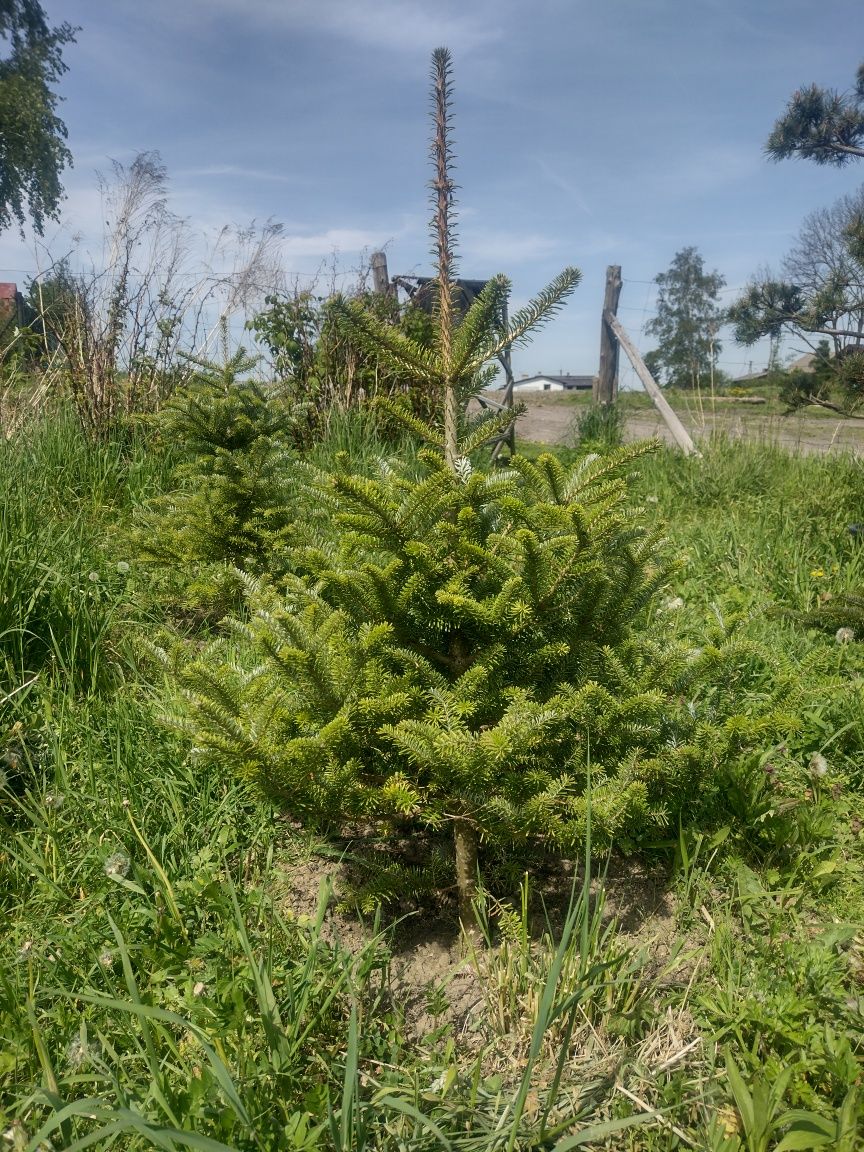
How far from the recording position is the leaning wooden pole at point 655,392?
26.0ft

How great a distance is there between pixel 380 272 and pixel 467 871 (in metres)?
7.90

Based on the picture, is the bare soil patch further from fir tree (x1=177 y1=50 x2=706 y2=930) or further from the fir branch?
the fir branch

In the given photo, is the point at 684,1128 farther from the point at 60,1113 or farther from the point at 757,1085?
the point at 60,1113

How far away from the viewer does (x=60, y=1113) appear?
1.16 meters

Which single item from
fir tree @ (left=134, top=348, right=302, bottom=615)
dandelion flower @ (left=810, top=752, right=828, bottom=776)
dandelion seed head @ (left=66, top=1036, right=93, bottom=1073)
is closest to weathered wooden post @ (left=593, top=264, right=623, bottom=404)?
fir tree @ (left=134, top=348, right=302, bottom=615)

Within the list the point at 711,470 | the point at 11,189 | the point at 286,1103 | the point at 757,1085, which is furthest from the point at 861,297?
the point at 11,189

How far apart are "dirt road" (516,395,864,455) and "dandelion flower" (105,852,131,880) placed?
2959 mm

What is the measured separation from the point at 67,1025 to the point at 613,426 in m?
8.50

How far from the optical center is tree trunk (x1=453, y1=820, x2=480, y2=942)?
1.88 metres

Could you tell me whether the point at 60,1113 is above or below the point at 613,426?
below

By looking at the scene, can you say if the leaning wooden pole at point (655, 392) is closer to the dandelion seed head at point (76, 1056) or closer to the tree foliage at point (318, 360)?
the tree foliage at point (318, 360)

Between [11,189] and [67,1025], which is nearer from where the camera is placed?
[67,1025]

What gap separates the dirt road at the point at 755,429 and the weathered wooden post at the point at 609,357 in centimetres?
41

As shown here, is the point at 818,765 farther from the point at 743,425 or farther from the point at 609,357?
the point at 609,357
